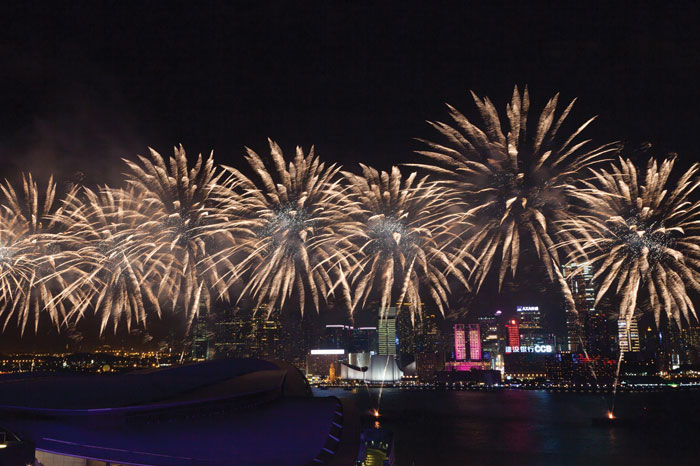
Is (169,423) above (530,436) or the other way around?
above

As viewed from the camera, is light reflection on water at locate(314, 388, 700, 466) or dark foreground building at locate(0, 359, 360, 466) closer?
dark foreground building at locate(0, 359, 360, 466)

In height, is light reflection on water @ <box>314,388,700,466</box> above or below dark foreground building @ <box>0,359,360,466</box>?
below

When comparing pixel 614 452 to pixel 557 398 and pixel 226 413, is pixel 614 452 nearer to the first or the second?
pixel 226 413

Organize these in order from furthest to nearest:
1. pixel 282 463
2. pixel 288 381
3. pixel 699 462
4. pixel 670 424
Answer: pixel 670 424 → pixel 699 462 → pixel 288 381 → pixel 282 463

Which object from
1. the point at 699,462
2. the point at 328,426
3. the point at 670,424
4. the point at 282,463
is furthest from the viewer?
the point at 670,424

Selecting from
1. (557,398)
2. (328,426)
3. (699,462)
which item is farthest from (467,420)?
(328,426)
